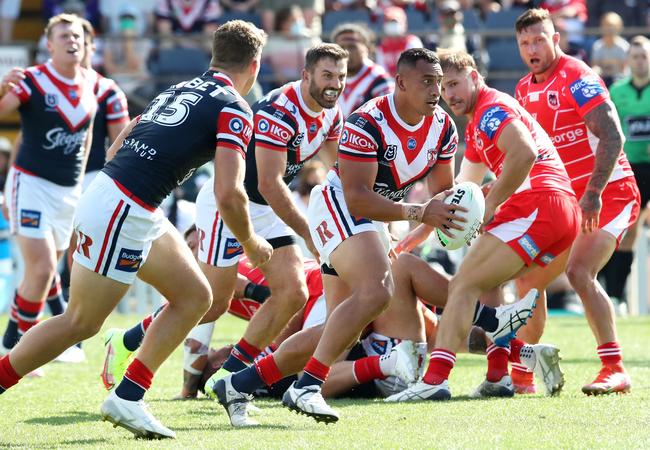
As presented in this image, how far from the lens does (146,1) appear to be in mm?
17953

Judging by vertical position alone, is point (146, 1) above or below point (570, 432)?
above

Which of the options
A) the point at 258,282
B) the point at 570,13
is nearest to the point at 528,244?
the point at 258,282

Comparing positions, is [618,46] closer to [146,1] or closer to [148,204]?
[146,1]

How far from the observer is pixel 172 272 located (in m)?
5.81

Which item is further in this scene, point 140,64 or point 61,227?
point 140,64

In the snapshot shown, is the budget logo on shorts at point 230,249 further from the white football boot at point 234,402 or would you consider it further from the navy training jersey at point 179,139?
the navy training jersey at point 179,139

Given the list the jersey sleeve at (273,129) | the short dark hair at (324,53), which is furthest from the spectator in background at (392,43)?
the jersey sleeve at (273,129)

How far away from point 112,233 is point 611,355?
3.30m

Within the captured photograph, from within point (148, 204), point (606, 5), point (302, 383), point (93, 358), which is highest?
point (606, 5)

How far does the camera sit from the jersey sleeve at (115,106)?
372 inches

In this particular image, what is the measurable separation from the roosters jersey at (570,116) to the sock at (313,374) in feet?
8.35

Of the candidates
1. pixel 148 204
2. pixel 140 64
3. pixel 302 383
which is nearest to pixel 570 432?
pixel 302 383

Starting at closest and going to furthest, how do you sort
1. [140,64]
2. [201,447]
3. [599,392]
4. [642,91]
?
[201,447]
[599,392]
[642,91]
[140,64]

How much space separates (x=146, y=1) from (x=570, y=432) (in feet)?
45.0
